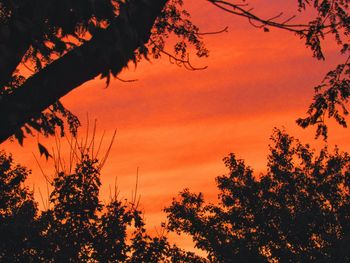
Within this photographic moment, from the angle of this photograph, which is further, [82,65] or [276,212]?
[276,212]

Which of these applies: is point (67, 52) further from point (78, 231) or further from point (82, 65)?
point (78, 231)

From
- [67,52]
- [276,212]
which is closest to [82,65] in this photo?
[67,52]

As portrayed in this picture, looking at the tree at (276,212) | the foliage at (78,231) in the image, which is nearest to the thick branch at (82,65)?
the foliage at (78,231)

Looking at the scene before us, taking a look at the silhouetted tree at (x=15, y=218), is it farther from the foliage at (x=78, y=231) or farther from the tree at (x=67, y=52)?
the tree at (x=67, y=52)

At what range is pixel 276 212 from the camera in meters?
37.7

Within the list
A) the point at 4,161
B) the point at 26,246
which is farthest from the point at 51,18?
the point at 4,161

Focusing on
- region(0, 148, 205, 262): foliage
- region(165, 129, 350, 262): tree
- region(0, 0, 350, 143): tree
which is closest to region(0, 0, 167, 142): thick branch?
region(0, 0, 350, 143): tree

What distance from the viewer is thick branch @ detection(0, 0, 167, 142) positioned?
4.34 m

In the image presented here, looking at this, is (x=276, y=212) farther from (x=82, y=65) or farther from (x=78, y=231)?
(x=82, y=65)

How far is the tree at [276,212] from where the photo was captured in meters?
37.1

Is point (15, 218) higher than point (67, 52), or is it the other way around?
point (15, 218)

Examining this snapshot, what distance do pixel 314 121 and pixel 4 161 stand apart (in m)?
27.3

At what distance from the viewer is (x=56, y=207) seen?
88.3 ft

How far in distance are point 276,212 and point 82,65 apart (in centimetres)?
3444
